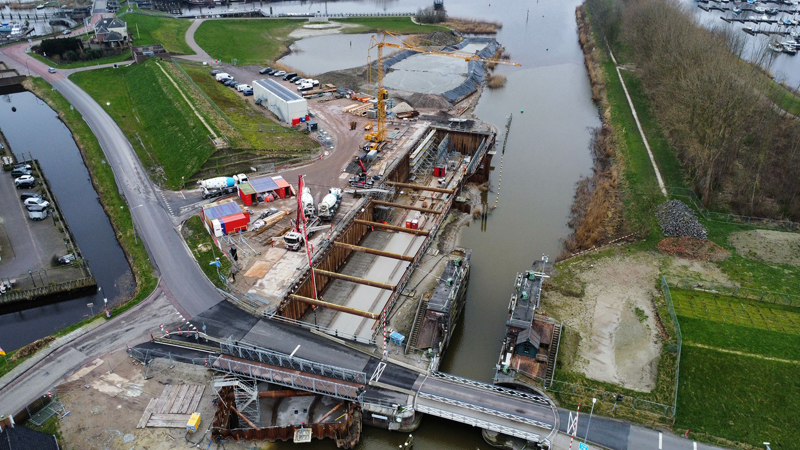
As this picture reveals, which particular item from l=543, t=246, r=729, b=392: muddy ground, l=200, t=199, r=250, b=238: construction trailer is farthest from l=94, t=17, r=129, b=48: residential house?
l=543, t=246, r=729, b=392: muddy ground

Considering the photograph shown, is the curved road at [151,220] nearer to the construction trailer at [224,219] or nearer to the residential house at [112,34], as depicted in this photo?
the construction trailer at [224,219]

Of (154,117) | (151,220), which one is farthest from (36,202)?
(154,117)

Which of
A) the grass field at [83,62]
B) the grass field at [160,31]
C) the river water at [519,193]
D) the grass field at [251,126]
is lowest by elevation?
the river water at [519,193]

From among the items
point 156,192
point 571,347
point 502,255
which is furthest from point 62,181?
point 571,347

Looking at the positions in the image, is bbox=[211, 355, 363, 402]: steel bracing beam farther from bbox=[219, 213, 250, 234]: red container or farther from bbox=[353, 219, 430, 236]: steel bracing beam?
bbox=[353, 219, 430, 236]: steel bracing beam

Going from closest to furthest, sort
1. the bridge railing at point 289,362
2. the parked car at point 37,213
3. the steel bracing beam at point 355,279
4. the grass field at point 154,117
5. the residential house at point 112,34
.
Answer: the bridge railing at point 289,362, the steel bracing beam at point 355,279, the parked car at point 37,213, the grass field at point 154,117, the residential house at point 112,34

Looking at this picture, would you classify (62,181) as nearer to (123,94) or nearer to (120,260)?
(120,260)

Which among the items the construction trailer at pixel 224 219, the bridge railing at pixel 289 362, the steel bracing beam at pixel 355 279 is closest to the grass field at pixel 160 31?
the construction trailer at pixel 224 219
